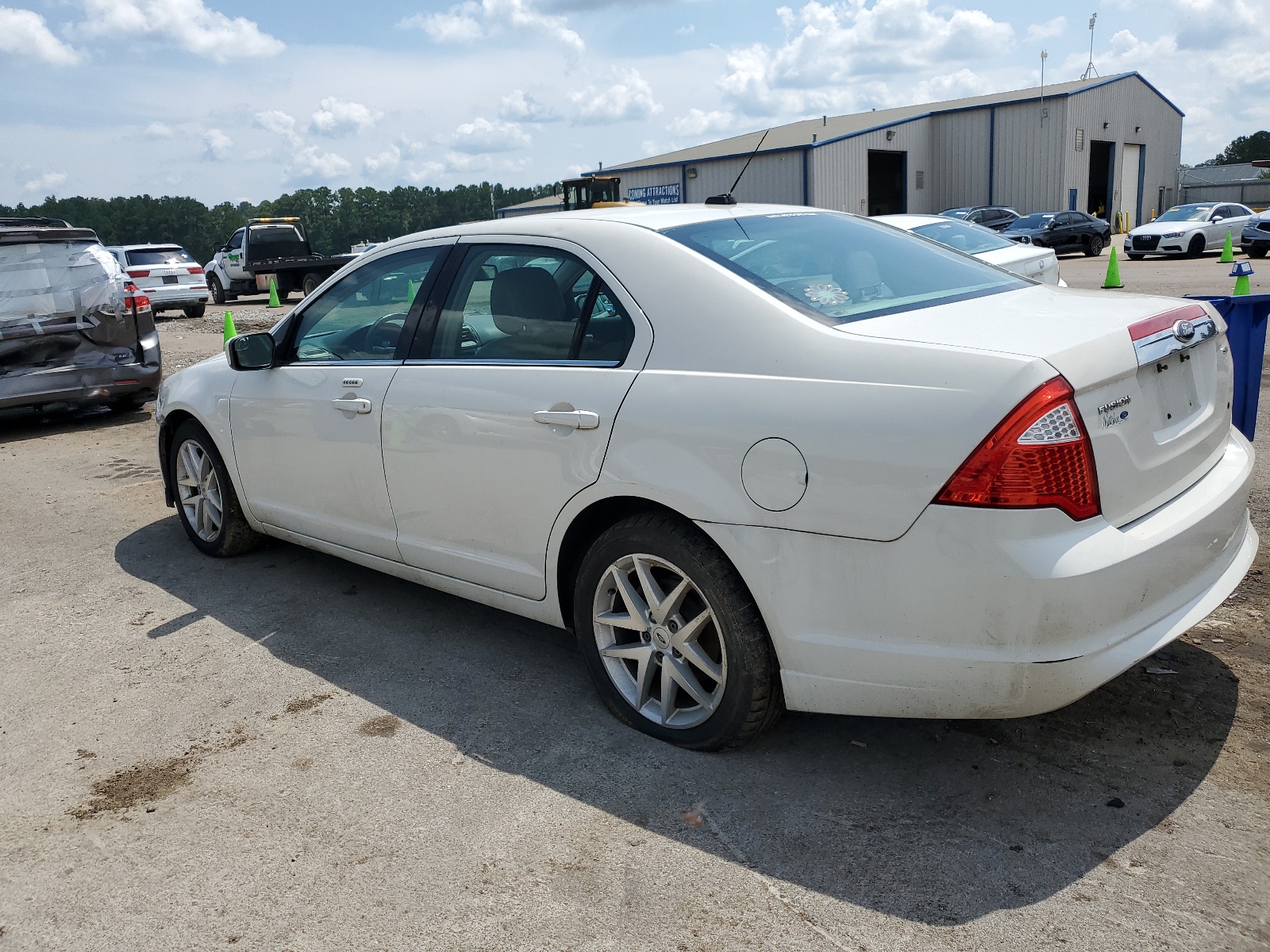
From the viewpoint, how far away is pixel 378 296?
4547 millimetres

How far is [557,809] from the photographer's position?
3080 mm

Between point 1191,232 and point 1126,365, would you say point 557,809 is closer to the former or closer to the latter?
point 1126,365

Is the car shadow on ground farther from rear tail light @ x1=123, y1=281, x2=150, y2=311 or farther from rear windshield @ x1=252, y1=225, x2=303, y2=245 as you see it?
rear windshield @ x1=252, y1=225, x2=303, y2=245

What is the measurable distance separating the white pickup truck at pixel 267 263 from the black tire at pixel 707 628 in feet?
78.7

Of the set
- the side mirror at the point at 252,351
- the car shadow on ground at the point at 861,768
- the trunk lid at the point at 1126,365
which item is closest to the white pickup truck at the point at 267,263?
the side mirror at the point at 252,351

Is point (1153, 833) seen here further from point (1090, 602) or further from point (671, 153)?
point (671, 153)

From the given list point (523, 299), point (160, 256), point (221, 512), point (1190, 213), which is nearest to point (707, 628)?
point (523, 299)

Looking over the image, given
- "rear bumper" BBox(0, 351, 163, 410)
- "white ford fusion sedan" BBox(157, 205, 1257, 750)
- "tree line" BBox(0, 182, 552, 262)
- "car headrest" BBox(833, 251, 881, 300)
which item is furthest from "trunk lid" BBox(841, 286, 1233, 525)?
"tree line" BBox(0, 182, 552, 262)

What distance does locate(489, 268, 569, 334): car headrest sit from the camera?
3.69 meters

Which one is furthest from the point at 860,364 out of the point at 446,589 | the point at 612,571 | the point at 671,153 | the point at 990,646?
the point at 671,153

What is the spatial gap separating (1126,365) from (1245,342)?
2789 mm

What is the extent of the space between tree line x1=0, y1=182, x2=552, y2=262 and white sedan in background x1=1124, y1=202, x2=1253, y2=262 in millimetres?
58891

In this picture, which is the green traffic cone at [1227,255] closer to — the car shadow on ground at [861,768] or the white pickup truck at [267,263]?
the white pickup truck at [267,263]

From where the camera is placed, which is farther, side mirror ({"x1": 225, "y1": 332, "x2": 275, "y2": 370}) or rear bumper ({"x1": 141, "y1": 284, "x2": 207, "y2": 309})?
rear bumper ({"x1": 141, "y1": 284, "x2": 207, "y2": 309})
